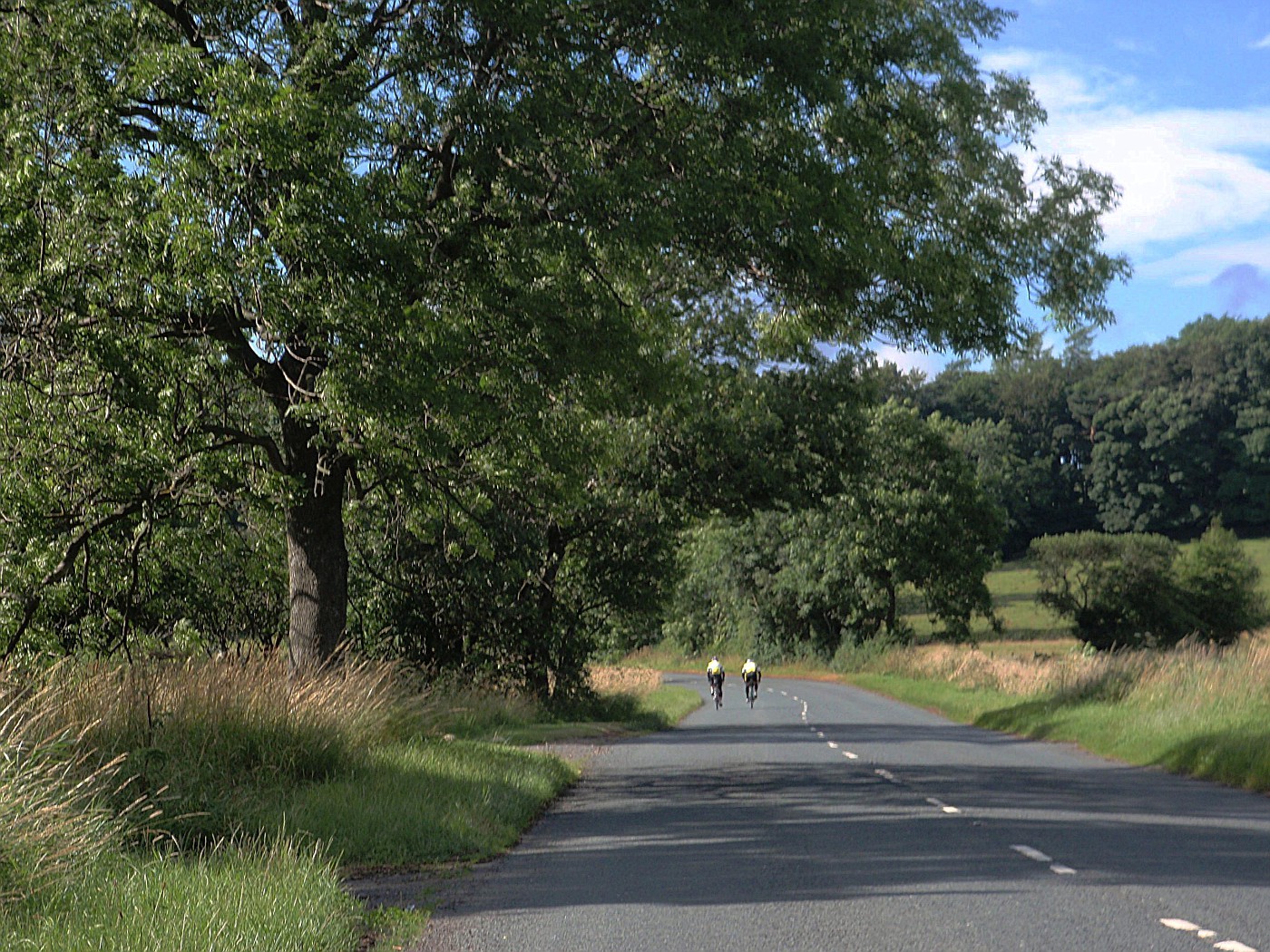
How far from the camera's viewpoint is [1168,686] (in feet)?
80.1

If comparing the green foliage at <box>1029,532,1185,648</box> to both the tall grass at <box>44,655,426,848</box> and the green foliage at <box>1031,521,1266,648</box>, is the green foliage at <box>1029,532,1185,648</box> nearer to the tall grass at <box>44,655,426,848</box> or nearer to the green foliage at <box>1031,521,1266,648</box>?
the green foliage at <box>1031,521,1266,648</box>

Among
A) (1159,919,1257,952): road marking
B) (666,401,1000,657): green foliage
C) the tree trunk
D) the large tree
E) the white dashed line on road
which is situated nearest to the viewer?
(1159,919,1257,952): road marking

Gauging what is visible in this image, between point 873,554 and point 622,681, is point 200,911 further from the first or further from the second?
point 873,554

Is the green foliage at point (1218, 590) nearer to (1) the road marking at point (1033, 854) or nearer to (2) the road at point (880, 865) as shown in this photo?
(2) the road at point (880, 865)

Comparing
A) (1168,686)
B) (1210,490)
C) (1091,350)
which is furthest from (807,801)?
(1091,350)

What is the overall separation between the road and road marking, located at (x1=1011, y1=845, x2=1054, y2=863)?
38mm

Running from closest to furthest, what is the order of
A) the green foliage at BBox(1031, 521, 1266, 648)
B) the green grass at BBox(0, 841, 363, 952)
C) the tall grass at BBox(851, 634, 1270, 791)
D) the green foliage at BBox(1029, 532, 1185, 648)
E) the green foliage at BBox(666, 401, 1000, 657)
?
the green grass at BBox(0, 841, 363, 952)
the tall grass at BBox(851, 634, 1270, 791)
the green foliage at BBox(666, 401, 1000, 657)
the green foliage at BBox(1029, 532, 1185, 648)
the green foliage at BBox(1031, 521, 1266, 648)

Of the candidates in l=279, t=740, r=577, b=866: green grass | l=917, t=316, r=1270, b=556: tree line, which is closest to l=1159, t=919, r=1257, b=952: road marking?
l=279, t=740, r=577, b=866: green grass

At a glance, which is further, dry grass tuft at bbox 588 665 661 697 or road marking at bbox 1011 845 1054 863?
dry grass tuft at bbox 588 665 661 697

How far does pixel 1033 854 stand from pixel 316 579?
1016 cm

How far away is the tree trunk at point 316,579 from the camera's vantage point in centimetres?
1753

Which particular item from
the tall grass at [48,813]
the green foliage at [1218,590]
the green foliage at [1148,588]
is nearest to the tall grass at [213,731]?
the tall grass at [48,813]

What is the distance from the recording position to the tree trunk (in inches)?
690

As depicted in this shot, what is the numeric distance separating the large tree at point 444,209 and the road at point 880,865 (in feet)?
15.3
